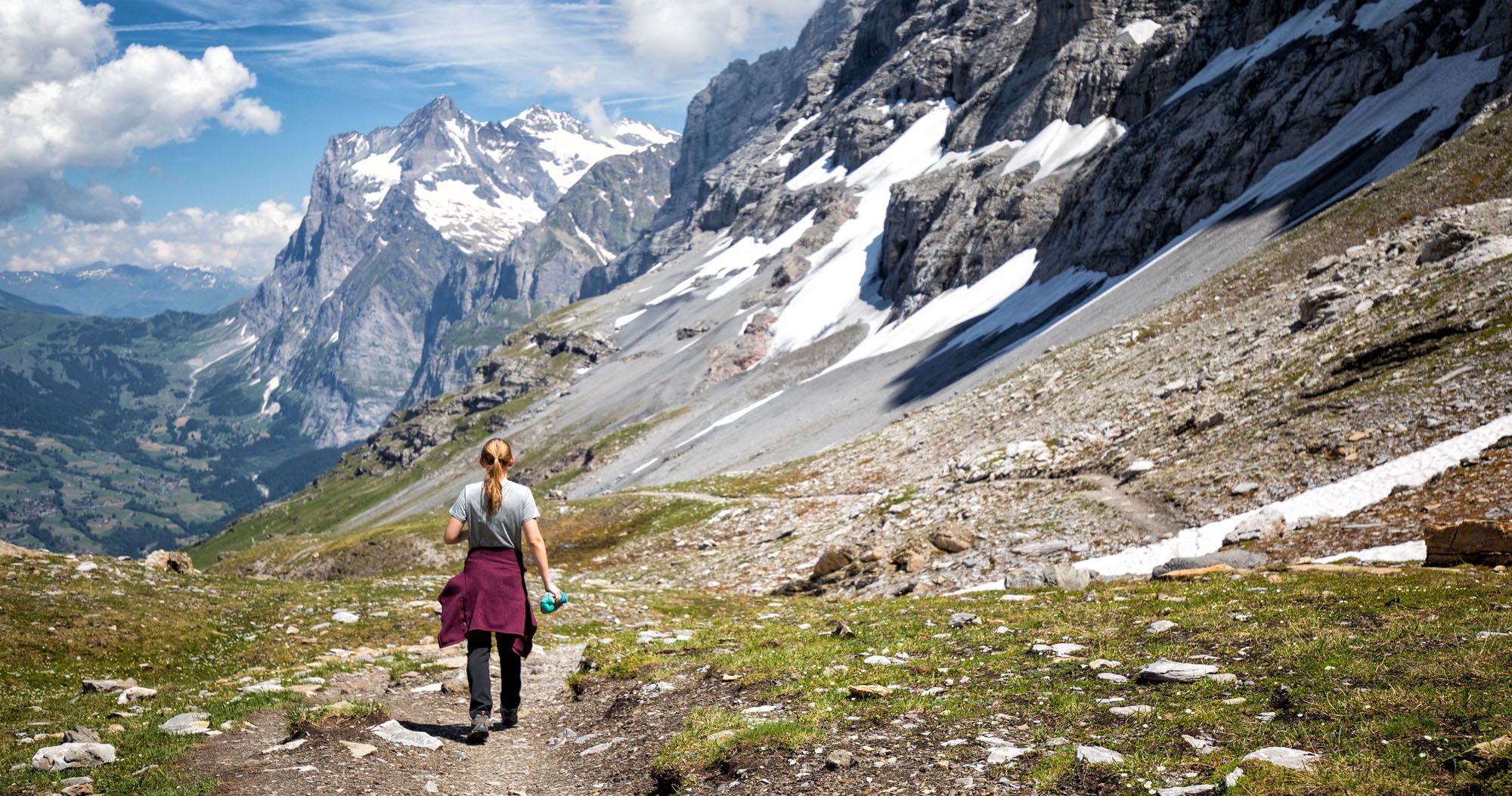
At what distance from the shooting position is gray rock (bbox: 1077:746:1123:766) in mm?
8359

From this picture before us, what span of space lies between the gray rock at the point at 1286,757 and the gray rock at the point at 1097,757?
3.72ft

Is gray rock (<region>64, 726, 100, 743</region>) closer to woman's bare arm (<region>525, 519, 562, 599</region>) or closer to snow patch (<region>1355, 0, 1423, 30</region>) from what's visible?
woman's bare arm (<region>525, 519, 562, 599</region>)

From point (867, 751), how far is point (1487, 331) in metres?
28.4

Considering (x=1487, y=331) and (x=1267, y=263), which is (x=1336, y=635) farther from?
(x=1267, y=263)

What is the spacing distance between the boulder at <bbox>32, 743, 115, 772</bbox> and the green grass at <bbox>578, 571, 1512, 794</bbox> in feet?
24.3

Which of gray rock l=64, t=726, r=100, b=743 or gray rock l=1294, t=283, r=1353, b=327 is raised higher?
gray rock l=64, t=726, r=100, b=743

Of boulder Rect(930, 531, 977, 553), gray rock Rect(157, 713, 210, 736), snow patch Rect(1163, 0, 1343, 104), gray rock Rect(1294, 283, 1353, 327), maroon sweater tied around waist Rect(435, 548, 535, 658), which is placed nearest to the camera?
gray rock Rect(157, 713, 210, 736)

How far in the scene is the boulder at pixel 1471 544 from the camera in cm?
1716

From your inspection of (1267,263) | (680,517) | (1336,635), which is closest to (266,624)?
(1336,635)

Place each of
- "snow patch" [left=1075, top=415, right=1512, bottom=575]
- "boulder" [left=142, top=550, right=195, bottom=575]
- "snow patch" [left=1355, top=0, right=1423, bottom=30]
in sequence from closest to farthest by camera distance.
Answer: "snow patch" [left=1075, top=415, right=1512, bottom=575], "boulder" [left=142, top=550, right=195, bottom=575], "snow patch" [left=1355, top=0, right=1423, bottom=30]

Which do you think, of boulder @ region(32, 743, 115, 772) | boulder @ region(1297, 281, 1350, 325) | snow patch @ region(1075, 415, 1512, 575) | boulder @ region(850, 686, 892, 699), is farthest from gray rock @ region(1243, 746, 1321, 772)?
boulder @ region(1297, 281, 1350, 325)

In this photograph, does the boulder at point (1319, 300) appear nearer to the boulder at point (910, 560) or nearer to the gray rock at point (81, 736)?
the boulder at point (910, 560)

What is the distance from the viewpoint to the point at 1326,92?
88.3m

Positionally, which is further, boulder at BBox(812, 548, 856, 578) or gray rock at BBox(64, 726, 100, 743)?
boulder at BBox(812, 548, 856, 578)
